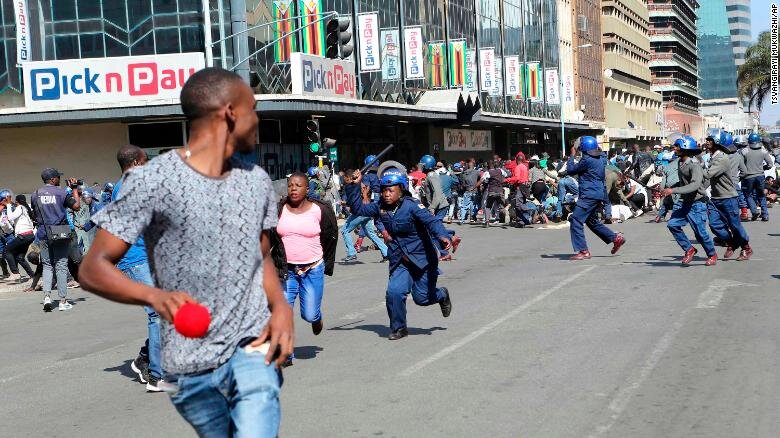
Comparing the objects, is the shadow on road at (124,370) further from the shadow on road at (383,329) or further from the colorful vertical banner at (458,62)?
the colorful vertical banner at (458,62)

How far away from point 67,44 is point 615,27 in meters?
68.2

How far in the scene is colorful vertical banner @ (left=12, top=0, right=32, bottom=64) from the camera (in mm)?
37469

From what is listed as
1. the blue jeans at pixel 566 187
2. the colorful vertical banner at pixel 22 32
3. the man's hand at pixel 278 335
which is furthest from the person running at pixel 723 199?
the colorful vertical banner at pixel 22 32

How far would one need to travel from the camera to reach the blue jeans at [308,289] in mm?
9586

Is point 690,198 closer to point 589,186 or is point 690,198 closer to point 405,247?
point 589,186

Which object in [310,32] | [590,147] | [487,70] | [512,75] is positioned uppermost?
[310,32]

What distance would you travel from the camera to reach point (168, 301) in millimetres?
3562

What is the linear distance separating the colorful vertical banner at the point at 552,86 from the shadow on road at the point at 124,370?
199ft

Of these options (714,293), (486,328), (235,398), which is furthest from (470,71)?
(235,398)

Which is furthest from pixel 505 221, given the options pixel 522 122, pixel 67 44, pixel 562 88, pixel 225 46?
pixel 562 88

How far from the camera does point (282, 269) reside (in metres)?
9.31

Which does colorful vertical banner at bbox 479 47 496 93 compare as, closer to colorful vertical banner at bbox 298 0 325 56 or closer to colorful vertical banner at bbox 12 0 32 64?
colorful vertical banner at bbox 298 0 325 56

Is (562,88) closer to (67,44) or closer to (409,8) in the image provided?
(409,8)

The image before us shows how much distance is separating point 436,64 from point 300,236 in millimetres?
44128
